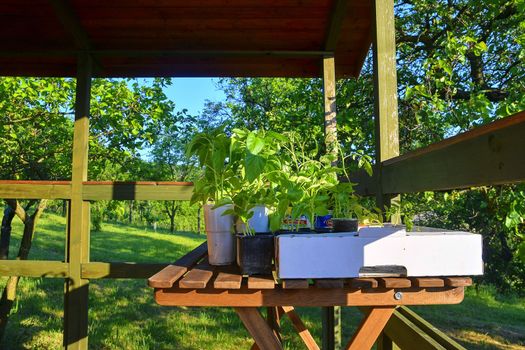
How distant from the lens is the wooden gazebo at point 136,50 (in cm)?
275

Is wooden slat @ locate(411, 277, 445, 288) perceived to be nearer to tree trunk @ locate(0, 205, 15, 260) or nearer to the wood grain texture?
the wood grain texture

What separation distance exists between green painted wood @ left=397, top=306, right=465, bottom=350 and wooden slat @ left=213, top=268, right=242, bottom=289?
0.76 meters

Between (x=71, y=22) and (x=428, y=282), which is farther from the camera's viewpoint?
(x=71, y=22)

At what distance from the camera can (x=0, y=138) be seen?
4859mm

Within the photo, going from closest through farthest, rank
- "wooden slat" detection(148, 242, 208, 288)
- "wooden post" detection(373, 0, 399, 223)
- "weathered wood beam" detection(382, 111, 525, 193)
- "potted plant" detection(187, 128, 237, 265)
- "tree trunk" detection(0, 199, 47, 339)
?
"weathered wood beam" detection(382, 111, 525, 193), "wooden slat" detection(148, 242, 208, 288), "potted plant" detection(187, 128, 237, 265), "wooden post" detection(373, 0, 399, 223), "tree trunk" detection(0, 199, 47, 339)

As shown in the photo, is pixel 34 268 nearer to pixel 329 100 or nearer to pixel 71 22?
pixel 71 22

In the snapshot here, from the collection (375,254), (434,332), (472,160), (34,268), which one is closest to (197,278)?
(375,254)

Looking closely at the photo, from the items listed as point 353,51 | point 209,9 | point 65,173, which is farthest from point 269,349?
point 65,173

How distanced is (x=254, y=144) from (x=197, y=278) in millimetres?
339

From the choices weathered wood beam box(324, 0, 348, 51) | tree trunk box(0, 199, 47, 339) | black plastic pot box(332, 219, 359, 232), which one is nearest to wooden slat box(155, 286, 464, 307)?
black plastic pot box(332, 219, 359, 232)

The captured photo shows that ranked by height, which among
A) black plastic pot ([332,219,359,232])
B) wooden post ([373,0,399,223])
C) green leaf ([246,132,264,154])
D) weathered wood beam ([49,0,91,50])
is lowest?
black plastic pot ([332,219,359,232])

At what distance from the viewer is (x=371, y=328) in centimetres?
108

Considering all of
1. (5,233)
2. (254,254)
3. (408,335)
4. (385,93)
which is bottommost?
(408,335)

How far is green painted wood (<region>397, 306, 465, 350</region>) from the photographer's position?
1.41 meters
